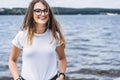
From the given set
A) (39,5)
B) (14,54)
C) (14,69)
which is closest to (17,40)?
(14,54)

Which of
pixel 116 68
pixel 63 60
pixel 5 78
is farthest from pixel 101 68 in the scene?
pixel 63 60

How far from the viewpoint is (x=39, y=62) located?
3.94 meters

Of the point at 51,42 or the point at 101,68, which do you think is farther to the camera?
the point at 101,68

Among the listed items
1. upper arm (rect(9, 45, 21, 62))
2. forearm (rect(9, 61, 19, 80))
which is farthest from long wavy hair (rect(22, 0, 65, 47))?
forearm (rect(9, 61, 19, 80))

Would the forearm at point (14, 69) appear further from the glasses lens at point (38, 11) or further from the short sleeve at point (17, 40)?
the glasses lens at point (38, 11)

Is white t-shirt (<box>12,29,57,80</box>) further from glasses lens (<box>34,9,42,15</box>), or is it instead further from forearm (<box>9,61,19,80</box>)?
glasses lens (<box>34,9,42,15</box>)

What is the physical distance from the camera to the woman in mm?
3910

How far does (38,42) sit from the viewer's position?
3.95 meters

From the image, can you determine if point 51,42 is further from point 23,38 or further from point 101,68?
point 101,68

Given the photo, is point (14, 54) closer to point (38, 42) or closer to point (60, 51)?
point (38, 42)

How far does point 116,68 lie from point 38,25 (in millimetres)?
12741

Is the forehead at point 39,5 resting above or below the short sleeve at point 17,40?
above

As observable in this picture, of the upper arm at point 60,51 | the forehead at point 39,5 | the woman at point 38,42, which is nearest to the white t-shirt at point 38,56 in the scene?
the woman at point 38,42

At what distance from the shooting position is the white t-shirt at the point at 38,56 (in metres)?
3.90
